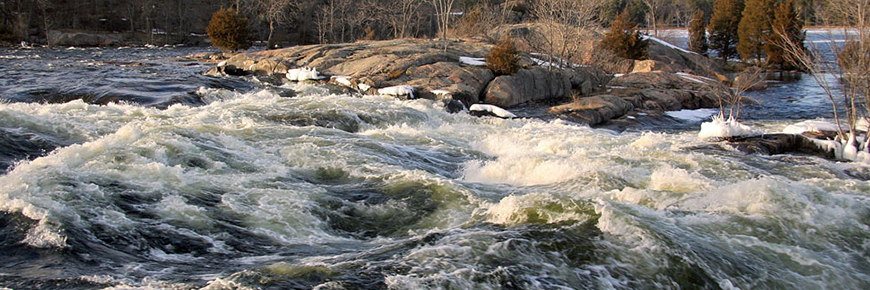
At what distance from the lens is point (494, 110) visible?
15.1 metres

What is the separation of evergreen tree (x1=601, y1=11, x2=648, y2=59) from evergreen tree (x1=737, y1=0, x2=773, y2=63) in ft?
35.6

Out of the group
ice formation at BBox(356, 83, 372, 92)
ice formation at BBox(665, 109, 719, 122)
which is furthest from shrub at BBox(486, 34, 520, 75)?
ice formation at BBox(665, 109, 719, 122)

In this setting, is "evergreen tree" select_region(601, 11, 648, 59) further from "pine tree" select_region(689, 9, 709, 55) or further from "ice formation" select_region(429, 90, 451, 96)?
"ice formation" select_region(429, 90, 451, 96)

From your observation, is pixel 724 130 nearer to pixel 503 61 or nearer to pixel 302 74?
pixel 503 61

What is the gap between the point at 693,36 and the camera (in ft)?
125

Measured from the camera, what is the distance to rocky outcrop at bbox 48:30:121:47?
3728 centimetres

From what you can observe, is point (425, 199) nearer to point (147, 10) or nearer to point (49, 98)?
point (49, 98)

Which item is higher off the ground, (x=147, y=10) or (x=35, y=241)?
(x=147, y=10)

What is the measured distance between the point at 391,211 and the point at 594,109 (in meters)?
10.7

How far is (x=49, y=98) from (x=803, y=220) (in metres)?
14.2

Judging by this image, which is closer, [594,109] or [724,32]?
[594,109]

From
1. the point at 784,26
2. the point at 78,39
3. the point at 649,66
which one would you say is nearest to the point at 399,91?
the point at 649,66

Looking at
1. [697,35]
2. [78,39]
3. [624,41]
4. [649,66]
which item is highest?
[78,39]

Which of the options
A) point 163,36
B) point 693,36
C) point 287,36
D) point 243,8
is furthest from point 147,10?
point 693,36
